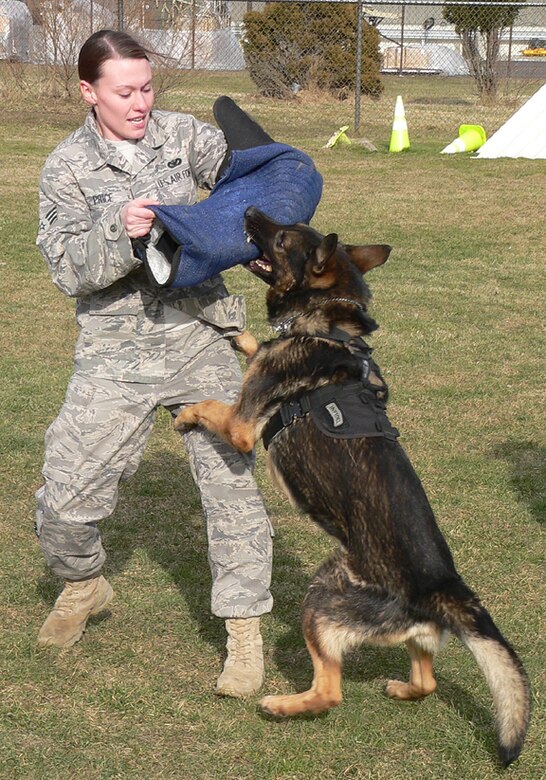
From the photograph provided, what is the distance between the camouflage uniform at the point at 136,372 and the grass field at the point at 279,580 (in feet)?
1.42

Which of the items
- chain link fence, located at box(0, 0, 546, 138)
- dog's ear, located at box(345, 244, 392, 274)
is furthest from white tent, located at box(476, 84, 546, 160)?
dog's ear, located at box(345, 244, 392, 274)

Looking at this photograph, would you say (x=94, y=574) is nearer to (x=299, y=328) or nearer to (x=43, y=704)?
(x=43, y=704)

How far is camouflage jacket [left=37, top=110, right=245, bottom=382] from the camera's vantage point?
3.71m

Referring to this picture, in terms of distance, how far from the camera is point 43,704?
12.2 feet

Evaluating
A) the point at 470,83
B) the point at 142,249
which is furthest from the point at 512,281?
the point at 470,83

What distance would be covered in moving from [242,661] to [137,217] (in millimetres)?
1585

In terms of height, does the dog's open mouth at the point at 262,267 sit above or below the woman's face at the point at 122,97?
below

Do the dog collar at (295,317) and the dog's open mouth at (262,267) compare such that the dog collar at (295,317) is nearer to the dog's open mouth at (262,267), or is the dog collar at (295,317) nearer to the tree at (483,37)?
the dog's open mouth at (262,267)

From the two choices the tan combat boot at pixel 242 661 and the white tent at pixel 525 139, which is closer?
the tan combat boot at pixel 242 661

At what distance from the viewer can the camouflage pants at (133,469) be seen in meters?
3.77

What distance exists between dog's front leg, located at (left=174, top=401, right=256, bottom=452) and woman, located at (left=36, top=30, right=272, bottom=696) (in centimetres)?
10

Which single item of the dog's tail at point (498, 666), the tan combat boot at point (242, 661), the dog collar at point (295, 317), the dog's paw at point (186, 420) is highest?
the dog collar at point (295, 317)

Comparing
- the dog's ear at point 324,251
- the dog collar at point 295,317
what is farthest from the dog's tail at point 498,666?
the dog's ear at point 324,251

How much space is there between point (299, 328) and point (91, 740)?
1531 mm
